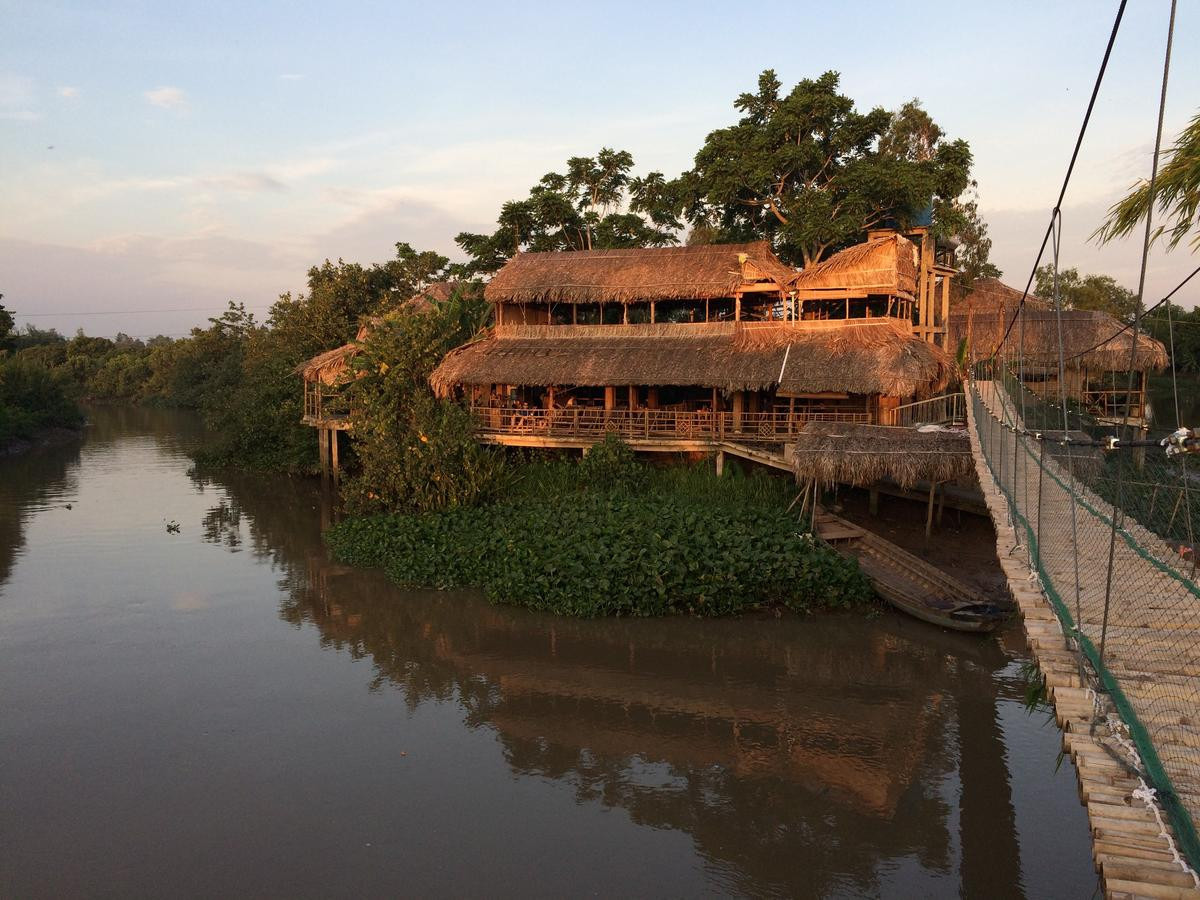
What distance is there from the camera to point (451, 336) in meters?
20.3

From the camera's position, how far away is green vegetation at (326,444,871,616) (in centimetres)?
1241

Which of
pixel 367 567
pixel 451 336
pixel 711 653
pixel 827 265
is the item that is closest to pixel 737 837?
pixel 711 653

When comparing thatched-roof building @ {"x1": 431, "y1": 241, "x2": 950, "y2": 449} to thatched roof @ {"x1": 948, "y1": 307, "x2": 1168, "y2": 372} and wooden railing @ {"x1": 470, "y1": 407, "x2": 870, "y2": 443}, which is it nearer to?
wooden railing @ {"x1": 470, "y1": 407, "x2": 870, "y2": 443}

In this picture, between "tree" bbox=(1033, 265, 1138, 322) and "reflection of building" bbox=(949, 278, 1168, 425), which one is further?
"tree" bbox=(1033, 265, 1138, 322)

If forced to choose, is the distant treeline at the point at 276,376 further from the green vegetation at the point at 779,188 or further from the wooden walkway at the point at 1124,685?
the wooden walkway at the point at 1124,685

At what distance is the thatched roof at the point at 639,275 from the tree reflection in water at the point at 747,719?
8.86 meters

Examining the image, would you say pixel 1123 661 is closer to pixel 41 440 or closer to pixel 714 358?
pixel 714 358

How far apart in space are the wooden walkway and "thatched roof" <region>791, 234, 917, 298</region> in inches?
440

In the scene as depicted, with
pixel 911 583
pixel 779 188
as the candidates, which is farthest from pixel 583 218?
pixel 911 583

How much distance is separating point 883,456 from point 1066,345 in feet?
34.6

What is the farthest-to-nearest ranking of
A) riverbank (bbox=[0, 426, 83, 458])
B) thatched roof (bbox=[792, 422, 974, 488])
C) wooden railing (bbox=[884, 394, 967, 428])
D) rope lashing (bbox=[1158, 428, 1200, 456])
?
riverbank (bbox=[0, 426, 83, 458]) < wooden railing (bbox=[884, 394, 967, 428]) < thatched roof (bbox=[792, 422, 974, 488]) < rope lashing (bbox=[1158, 428, 1200, 456])

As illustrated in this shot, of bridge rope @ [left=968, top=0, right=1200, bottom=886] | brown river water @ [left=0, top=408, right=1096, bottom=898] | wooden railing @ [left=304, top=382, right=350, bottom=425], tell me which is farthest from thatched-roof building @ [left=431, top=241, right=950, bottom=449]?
bridge rope @ [left=968, top=0, right=1200, bottom=886]

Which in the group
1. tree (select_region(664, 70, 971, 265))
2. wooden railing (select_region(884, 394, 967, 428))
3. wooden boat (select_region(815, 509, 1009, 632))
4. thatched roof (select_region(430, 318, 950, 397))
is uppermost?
tree (select_region(664, 70, 971, 265))

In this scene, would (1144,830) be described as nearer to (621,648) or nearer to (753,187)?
(621,648)
